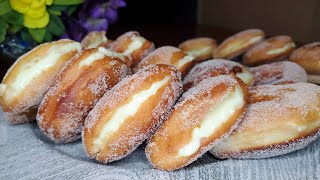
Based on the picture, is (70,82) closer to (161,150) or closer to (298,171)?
(161,150)

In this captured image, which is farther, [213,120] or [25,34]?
[25,34]

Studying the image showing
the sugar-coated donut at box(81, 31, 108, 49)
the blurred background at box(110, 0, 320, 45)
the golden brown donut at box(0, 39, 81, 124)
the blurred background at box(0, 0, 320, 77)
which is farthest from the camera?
the blurred background at box(110, 0, 320, 45)

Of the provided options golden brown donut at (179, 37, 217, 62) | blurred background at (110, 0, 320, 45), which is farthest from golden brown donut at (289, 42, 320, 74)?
blurred background at (110, 0, 320, 45)

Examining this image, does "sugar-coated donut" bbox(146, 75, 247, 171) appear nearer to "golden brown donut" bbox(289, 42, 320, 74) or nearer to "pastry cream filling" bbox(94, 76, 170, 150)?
"pastry cream filling" bbox(94, 76, 170, 150)

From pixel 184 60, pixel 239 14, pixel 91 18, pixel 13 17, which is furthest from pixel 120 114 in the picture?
pixel 239 14

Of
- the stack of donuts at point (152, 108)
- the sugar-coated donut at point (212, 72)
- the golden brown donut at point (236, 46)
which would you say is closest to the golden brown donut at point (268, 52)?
the golden brown donut at point (236, 46)

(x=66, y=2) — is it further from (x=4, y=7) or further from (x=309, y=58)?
(x=309, y=58)

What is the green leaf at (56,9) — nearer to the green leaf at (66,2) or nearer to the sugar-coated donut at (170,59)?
the green leaf at (66,2)
